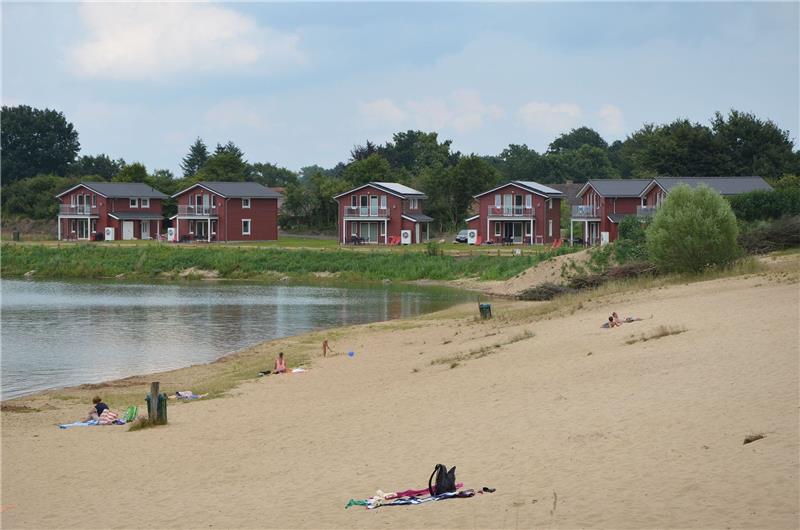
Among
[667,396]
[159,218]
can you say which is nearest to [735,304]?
[667,396]

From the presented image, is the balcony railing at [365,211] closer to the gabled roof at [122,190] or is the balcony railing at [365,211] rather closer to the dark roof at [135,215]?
the dark roof at [135,215]

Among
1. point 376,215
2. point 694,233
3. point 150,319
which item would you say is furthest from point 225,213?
point 694,233

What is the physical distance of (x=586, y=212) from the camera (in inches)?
3310

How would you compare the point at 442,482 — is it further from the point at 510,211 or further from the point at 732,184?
the point at 510,211

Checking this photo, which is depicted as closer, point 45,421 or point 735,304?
point 45,421

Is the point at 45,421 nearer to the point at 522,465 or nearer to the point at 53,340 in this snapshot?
the point at 522,465

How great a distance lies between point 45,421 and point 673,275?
2668 centimetres

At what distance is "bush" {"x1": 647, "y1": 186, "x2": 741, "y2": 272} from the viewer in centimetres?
4070

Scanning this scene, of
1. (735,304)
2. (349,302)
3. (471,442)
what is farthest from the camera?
(349,302)

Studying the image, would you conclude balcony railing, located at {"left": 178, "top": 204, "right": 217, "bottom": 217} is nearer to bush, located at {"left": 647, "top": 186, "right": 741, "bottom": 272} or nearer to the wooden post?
bush, located at {"left": 647, "top": 186, "right": 741, "bottom": 272}

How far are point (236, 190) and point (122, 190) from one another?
14141mm

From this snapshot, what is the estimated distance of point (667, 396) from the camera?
17.5 meters

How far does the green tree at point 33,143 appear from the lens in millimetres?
148125

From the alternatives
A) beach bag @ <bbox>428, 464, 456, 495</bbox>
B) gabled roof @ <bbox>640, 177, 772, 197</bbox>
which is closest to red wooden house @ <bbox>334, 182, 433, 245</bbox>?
gabled roof @ <bbox>640, 177, 772, 197</bbox>
